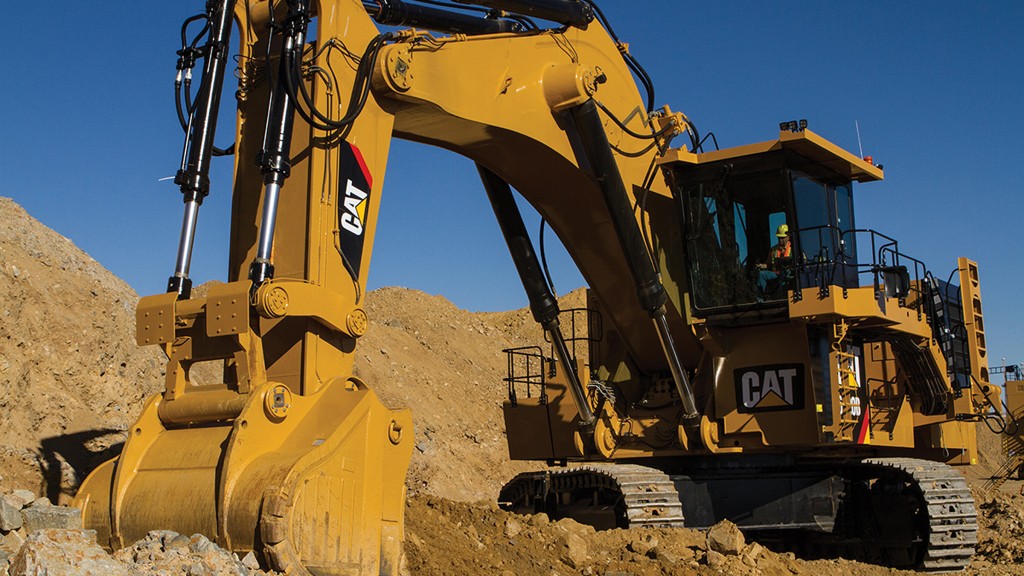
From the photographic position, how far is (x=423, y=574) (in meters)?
6.86

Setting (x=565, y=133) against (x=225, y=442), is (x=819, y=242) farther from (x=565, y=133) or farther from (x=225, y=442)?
(x=225, y=442)

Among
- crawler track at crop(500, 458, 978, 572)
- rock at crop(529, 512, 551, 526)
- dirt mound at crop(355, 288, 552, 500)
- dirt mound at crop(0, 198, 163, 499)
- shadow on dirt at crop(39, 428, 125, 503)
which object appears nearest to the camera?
shadow on dirt at crop(39, 428, 125, 503)

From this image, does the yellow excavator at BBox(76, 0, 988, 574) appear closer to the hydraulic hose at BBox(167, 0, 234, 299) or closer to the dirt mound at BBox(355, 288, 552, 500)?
the hydraulic hose at BBox(167, 0, 234, 299)

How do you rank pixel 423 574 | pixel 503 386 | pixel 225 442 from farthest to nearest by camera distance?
pixel 503 386 < pixel 423 574 < pixel 225 442

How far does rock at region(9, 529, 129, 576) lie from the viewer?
181 inches

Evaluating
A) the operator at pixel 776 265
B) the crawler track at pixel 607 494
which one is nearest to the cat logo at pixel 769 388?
the operator at pixel 776 265

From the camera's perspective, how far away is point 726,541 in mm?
8664

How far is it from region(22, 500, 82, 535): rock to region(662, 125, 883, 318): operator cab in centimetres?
656

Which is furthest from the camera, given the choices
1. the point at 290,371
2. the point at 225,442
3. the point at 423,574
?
the point at 423,574

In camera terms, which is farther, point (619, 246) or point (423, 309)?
→ point (423, 309)

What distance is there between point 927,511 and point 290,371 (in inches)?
270

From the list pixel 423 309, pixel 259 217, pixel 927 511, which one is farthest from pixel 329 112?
pixel 423 309

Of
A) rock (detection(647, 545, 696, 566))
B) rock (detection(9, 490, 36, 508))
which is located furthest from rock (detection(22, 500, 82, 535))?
rock (detection(647, 545, 696, 566))

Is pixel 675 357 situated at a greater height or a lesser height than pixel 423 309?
lesser
